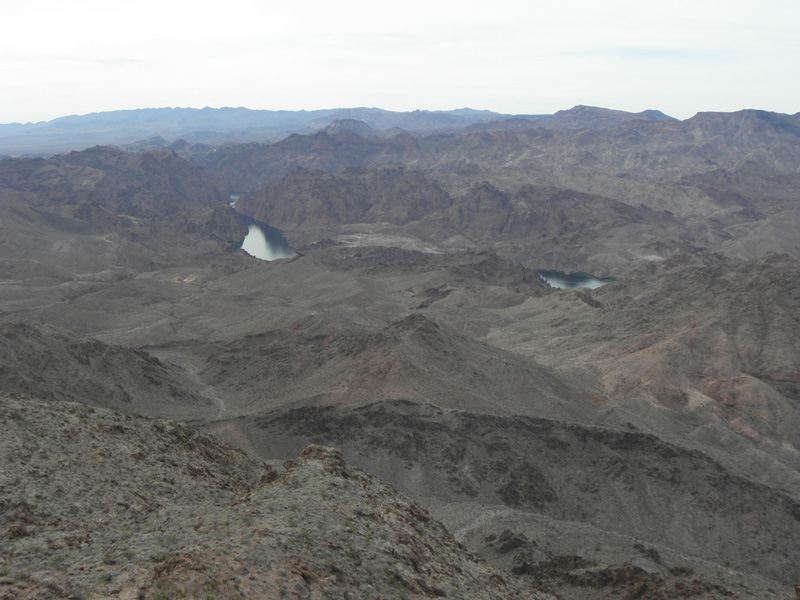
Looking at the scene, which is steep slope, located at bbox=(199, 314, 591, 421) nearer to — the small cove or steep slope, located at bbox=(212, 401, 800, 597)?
steep slope, located at bbox=(212, 401, 800, 597)

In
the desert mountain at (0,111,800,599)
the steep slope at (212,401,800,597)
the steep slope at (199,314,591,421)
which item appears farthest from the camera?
the steep slope at (199,314,591,421)

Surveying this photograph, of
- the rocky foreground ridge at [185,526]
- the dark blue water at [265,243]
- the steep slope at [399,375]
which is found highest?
the rocky foreground ridge at [185,526]

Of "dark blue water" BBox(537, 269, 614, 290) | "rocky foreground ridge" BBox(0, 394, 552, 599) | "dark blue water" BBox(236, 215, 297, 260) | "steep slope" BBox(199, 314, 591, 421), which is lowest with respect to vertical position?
"dark blue water" BBox(537, 269, 614, 290)

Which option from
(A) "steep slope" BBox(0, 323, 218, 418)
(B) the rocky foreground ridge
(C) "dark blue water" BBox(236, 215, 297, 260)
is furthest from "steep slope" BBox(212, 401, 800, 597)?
(C) "dark blue water" BBox(236, 215, 297, 260)

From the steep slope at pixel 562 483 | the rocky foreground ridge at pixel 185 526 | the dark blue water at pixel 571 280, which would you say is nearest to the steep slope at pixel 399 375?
the steep slope at pixel 562 483

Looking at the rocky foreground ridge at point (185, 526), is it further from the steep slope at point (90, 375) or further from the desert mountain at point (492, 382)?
the steep slope at point (90, 375)

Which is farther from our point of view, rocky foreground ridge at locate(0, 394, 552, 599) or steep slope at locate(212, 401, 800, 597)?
steep slope at locate(212, 401, 800, 597)

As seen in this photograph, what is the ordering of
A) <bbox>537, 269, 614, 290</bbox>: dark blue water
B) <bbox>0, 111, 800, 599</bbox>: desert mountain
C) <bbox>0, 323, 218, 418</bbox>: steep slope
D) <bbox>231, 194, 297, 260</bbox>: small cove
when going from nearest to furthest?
<bbox>0, 111, 800, 599</bbox>: desert mountain, <bbox>0, 323, 218, 418</bbox>: steep slope, <bbox>537, 269, 614, 290</bbox>: dark blue water, <bbox>231, 194, 297, 260</bbox>: small cove
